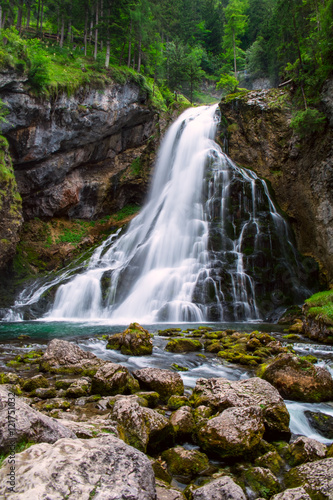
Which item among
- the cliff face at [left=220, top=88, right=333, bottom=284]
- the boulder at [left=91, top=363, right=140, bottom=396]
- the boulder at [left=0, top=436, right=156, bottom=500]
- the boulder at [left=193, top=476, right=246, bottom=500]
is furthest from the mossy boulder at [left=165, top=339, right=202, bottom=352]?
the cliff face at [left=220, top=88, right=333, bottom=284]

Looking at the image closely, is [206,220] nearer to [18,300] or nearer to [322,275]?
[322,275]

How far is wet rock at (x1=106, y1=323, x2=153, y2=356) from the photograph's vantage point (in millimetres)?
9062

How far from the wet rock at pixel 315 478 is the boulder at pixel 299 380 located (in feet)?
8.15

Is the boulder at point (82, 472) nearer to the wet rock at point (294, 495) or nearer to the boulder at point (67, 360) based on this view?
the wet rock at point (294, 495)

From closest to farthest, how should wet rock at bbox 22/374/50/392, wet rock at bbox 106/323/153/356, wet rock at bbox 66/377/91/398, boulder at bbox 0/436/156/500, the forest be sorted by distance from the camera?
1. boulder at bbox 0/436/156/500
2. wet rock at bbox 66/377/91/398
3. wet rock at bbox 22/374/50/392
4. wet rock at bbox 106/323/153/356
5. the forest

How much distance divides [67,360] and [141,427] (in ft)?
13.5

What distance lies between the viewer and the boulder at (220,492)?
2.87m

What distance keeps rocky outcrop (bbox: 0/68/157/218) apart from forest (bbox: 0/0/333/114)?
6.74ft

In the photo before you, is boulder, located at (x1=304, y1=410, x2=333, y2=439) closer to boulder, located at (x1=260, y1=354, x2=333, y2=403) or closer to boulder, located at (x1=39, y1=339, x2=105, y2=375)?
boulder, located at (x1=260, y1=354, x2=333, y2=403)

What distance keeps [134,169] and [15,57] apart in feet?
41.0

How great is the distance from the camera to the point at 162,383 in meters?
5.74

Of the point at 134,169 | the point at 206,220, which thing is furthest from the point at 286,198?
the point at 134,169

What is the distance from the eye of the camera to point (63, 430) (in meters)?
2.91

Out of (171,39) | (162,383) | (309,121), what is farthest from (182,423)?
(171,39)
